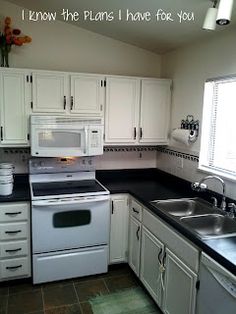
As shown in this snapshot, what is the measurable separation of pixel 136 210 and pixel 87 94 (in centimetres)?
125

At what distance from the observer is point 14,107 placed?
2.74m

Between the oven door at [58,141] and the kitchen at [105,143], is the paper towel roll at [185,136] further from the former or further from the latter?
the oven door at [58,141]

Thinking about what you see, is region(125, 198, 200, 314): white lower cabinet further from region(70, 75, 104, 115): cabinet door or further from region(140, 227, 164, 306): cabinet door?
region(70, 75, 104, 115): cabinet door

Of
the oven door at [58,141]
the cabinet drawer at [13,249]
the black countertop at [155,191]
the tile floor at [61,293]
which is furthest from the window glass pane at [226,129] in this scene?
the cabinet drawer at [13,249]

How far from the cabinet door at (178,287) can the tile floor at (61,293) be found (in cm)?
33

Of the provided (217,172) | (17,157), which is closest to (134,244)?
(217,172)

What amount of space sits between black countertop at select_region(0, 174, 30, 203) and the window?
1671 mm

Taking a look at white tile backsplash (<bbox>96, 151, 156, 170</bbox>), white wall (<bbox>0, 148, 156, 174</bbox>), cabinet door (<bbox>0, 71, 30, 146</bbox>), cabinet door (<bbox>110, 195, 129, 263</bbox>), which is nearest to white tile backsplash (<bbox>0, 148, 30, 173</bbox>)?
white wall (<bbox>0, 148, 156, 174</bbox>)

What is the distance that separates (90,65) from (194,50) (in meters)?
1.12

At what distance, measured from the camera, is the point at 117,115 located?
3.07 metres

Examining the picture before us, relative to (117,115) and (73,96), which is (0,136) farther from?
(117,115)

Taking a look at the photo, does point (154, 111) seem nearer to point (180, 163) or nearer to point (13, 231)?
point (180, 163)

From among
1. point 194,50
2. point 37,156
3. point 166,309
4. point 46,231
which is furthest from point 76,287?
point 194,50

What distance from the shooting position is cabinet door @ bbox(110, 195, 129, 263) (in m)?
2.90
